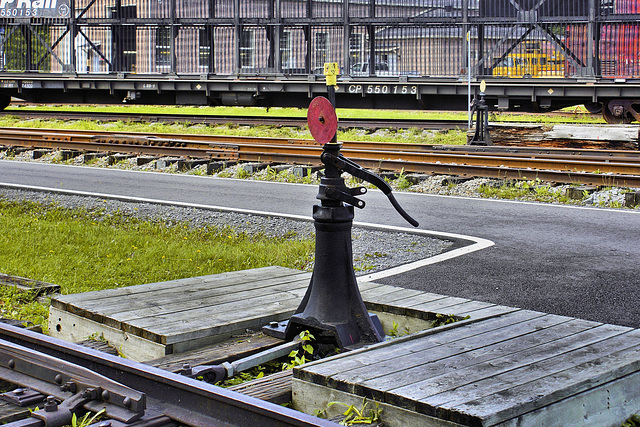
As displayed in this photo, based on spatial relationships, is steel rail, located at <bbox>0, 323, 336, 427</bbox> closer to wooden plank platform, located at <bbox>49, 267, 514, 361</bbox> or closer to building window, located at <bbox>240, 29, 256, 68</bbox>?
wooden plank platform, located at <bbox>49, 267, 514, 361</bbox>

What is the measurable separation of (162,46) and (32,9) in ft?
17.2

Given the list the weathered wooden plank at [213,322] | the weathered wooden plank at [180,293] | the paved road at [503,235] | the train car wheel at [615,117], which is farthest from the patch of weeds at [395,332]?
the train car wheel at [615,117]

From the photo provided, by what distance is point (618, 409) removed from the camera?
120 inches

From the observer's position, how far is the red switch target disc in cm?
360

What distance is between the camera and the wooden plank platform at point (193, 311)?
3.75 meters

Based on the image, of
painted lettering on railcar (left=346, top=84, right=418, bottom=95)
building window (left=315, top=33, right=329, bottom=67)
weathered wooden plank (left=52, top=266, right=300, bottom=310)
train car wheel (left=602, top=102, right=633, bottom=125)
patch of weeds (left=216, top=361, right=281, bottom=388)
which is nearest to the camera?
patch of weeds (left=216, top=361, right=281, bottom=388)

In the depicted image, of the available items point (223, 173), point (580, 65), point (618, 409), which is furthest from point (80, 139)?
point (618, 409)

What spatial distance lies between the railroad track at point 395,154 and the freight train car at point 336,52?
17.4 feet

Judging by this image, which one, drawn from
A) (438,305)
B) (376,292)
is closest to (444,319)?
(438,305)

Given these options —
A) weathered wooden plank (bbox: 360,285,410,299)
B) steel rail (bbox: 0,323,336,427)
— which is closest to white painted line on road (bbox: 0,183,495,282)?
weathered wooden plank (bbox: 360,285,410,299)

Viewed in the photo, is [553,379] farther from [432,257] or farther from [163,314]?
[432,257]

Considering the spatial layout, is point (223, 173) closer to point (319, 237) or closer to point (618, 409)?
point (319, 237)

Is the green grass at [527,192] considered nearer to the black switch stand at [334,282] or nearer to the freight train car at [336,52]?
the black switch stand at [334,282]

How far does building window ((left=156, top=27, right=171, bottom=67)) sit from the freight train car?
53 mm
